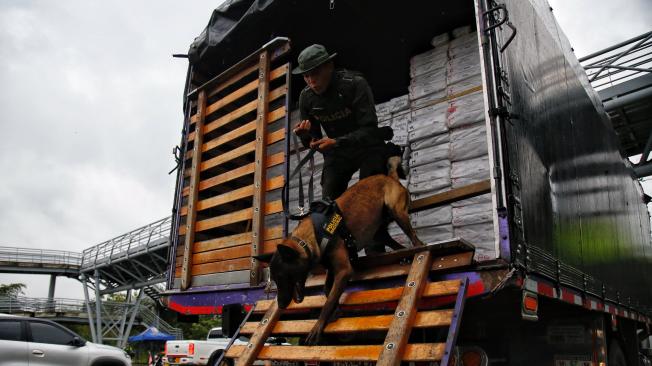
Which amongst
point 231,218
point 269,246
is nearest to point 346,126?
point 269,246

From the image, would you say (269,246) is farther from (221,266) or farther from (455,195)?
(455,195)

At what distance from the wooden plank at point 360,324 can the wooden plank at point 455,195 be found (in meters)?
1.33

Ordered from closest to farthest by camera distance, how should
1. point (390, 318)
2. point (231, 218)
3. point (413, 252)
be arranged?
point (390, 318) < point (413, 252) < point (231, 218)

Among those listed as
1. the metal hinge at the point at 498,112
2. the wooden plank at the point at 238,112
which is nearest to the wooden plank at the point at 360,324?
the metal hinge at the point at 498,112

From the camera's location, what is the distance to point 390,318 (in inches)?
122

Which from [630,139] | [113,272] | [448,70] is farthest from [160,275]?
[448,70]

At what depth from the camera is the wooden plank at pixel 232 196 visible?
17.3 feet

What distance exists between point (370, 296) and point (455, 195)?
1226mm

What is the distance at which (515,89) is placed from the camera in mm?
3875

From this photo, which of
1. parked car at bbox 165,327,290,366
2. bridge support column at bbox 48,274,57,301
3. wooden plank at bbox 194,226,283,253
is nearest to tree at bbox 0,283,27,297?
bridge support column at bbox 48,274,57,301

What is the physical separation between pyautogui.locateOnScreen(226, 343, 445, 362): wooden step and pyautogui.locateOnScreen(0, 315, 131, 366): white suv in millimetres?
6376

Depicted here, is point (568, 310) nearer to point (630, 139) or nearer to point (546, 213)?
point (546, 213)

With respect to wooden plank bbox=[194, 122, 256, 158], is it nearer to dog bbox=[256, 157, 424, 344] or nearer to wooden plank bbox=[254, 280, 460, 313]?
dog bbox=[256, 157, 424, 344]

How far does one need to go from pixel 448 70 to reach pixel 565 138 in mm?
1466
